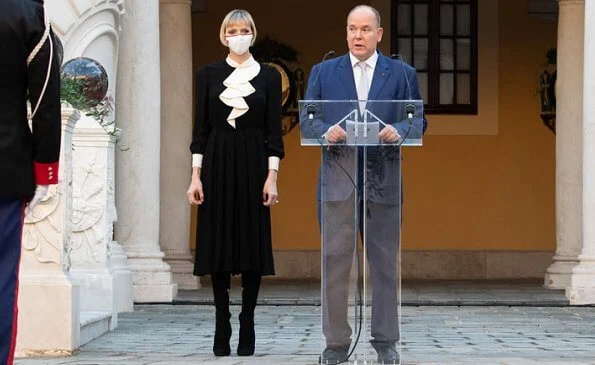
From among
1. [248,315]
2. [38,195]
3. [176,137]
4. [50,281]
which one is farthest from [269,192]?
[176,137]

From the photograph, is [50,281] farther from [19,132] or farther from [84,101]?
[19,132]

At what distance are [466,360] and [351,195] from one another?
1.27 m

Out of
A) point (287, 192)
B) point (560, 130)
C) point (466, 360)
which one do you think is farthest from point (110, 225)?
point (287, 192)

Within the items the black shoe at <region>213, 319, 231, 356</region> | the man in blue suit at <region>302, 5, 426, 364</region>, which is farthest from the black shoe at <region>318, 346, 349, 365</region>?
the black shoe at <region>213, 319, 231, 356</region>

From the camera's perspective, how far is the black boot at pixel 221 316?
9148 millimetres

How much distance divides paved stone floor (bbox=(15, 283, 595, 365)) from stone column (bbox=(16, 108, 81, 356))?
217 mm

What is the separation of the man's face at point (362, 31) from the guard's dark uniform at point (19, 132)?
7.53ft

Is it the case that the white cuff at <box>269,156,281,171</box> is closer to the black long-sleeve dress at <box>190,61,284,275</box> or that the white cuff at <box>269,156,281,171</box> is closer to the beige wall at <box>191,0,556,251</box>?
the black long-sleeve dress at <box>190,61,284,275</box>

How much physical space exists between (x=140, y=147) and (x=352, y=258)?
26.6ft

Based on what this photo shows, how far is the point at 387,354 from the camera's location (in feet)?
26.1

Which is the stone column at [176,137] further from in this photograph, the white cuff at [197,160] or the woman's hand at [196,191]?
the woman's hand at [196,191]

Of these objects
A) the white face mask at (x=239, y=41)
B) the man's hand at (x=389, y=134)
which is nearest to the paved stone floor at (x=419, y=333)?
the man's hand at (x=389, y=134)

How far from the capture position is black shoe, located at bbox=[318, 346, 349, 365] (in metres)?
8.00

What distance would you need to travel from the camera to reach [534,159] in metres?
21.3
